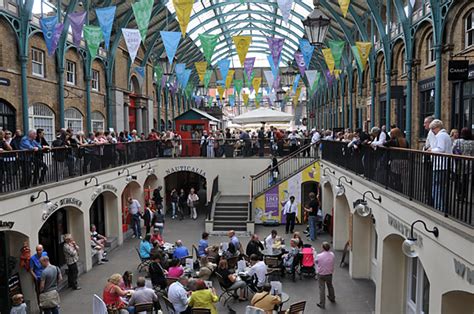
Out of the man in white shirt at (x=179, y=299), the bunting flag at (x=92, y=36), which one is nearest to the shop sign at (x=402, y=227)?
the man in white shirt at (x=179, y=299)

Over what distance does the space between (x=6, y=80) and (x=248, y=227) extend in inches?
452

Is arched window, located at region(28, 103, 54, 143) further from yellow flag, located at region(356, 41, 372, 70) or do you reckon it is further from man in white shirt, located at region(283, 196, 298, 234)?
yellow flag, located at region(356, 41, 372, 70)

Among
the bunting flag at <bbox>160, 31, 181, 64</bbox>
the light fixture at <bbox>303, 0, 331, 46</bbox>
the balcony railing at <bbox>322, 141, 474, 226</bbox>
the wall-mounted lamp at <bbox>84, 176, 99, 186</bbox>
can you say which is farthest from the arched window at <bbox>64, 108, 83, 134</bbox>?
the balcony railing at <bbox>322, 141, 474, 226</bbox>

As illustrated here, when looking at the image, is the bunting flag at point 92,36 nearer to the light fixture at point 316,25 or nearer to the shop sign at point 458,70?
the light fixture at point 316,25

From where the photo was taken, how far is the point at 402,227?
302 inches

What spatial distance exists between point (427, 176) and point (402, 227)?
4.61ft

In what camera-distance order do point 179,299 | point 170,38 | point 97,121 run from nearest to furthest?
point 179,299, point 170,38, point 97,121

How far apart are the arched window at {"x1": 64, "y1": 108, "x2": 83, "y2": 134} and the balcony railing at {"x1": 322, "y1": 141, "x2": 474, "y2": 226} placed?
1451 centimetres

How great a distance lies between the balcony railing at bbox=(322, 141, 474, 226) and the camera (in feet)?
17.7

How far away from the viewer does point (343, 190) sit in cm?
1305

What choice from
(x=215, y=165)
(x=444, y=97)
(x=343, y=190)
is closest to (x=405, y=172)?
(x=343, y=190)

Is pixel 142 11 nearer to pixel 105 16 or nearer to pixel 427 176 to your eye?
pixel 105 16

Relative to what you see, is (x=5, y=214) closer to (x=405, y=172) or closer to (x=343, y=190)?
(x=405, y=172)

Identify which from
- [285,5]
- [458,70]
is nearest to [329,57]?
[285,5]
